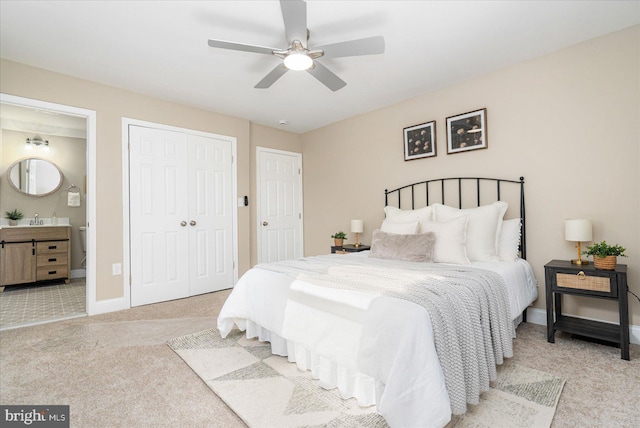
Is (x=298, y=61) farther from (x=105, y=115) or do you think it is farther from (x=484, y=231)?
(x=105, y=115)

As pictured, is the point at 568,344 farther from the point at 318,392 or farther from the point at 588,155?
the point at 318,392

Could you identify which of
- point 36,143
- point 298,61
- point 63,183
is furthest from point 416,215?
point 36,143

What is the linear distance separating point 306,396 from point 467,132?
2980mm

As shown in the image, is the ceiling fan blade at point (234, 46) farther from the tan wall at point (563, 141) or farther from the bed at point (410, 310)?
the tan wall at point (563, 141)

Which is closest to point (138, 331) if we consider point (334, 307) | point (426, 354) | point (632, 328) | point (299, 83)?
point (334, 307)

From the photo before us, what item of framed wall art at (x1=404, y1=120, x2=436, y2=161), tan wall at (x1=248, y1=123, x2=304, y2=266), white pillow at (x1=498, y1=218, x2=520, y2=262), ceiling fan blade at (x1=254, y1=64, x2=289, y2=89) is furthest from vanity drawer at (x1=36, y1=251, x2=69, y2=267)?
white pillow at (x1=498, y1=218, x2=520, y2=262)

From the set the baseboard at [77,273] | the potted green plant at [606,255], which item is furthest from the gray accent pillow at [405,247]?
the baseboard at [77,273]

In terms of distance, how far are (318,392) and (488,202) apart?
2528 millimetres

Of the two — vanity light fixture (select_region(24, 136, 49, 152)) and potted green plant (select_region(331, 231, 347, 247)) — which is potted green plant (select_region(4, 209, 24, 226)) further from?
potted green plant (select_region(331, 231, 347, 247))

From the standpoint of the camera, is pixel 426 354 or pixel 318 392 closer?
pixel 426 354

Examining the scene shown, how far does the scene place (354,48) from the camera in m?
2.25

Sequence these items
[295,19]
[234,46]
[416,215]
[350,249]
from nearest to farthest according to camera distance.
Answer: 1. [295,19]
2. [234,46]
3. [416,215]
4. [350,249]

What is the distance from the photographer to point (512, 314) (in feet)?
7.27

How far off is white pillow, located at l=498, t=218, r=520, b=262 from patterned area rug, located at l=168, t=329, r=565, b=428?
3.35 ft
